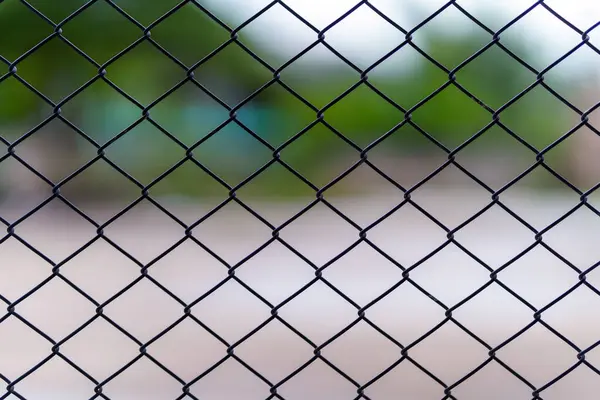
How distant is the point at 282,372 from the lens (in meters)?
4.26

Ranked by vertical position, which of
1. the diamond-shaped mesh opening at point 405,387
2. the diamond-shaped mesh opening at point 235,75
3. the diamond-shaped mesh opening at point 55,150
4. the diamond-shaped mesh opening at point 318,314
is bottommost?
the diamond-shaped mesh opening at point 405,387

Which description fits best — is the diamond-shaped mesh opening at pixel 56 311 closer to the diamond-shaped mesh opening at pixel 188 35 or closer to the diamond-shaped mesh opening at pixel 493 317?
the diamond-shaped mesh opening at pixel 493 317

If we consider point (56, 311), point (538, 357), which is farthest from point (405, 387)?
point (56, 311)

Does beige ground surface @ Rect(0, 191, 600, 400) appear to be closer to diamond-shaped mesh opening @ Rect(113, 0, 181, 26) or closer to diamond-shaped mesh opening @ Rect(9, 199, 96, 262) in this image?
diamond-shaped mesh opening @ Rect(9, 199, 96, 262)

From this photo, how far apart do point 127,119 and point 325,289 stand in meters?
4.38

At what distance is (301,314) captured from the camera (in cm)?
547

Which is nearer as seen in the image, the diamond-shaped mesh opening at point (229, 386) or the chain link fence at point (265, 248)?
the chain link fence at point (265, 248)

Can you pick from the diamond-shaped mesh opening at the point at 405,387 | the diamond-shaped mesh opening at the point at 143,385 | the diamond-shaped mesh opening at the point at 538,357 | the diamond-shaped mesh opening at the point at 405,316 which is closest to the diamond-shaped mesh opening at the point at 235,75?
the diamond-shaped mesh opening at the point at 405,316

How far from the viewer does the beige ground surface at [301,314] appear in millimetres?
3875

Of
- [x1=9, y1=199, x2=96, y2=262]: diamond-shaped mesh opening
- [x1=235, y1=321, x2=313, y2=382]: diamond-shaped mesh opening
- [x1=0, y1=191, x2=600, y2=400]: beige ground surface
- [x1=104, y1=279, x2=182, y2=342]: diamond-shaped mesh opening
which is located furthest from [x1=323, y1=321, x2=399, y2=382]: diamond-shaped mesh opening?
[x1=9, y1=199, x2=96, y2=262]: diamond-shaped mesh opening

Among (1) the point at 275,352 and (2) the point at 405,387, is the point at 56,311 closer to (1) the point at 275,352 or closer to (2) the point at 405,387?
(1) the point at 275,352

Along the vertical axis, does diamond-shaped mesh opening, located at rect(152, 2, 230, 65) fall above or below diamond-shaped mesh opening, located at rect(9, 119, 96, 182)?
above

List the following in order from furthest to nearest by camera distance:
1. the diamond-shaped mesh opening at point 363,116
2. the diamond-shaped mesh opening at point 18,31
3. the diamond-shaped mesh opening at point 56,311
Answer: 1. the diamond-shaped mesh opening at point 363,116
2. the diamond-shaped mesh opening at point 18,31
3. the diamond-shaped mesh opening at point 56,311

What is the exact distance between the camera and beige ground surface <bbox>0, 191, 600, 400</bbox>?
3875mm
